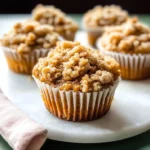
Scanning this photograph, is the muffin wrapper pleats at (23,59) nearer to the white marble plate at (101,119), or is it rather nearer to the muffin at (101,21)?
the white marble plate at (101,119)

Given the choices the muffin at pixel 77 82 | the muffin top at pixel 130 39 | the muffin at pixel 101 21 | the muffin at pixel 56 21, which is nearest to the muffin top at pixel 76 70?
the muffin at pixel 77 82

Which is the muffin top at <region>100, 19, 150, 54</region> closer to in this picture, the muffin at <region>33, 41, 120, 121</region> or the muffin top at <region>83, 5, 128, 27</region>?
the muffin at <region>33, 41, 120, 121</region>

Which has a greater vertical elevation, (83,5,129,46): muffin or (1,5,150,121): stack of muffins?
(1,5,150,121): stack of muffins

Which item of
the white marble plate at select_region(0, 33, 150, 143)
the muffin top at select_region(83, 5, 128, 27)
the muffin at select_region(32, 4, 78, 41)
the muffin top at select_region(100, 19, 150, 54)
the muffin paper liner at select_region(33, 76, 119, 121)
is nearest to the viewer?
the white marble plate at select_region(0, 33, 150, 143)

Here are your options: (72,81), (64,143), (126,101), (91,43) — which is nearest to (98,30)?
(91,43)

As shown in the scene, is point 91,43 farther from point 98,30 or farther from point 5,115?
point 5,115

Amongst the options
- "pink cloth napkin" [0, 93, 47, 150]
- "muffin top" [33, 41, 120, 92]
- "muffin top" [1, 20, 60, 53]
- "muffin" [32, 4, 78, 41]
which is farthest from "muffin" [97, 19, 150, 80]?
"pink cloth napkin" [0, 93, 47, 150]

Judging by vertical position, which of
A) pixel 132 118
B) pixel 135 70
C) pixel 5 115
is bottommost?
pixel 135 70
